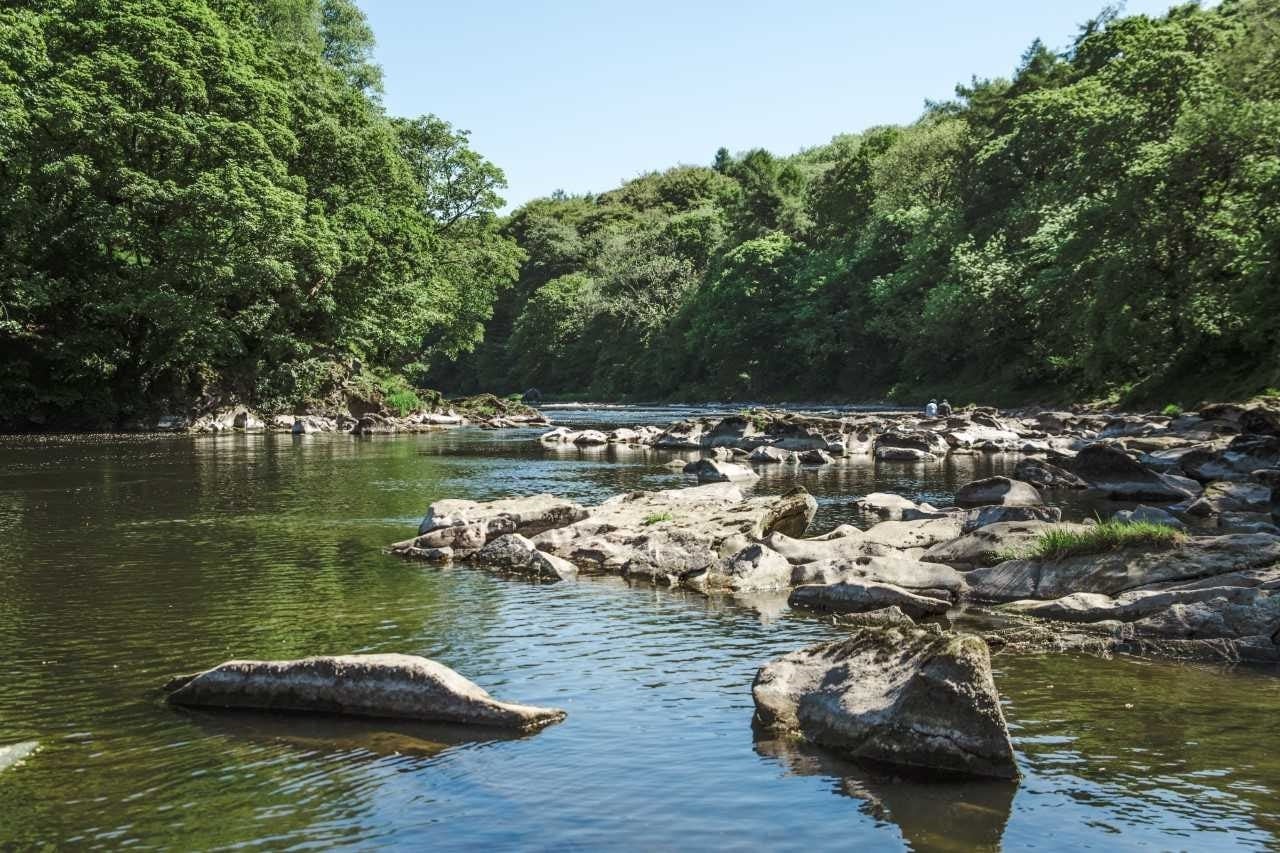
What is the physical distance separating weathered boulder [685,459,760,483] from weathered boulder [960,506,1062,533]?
11556 mm

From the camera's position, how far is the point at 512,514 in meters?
17.7

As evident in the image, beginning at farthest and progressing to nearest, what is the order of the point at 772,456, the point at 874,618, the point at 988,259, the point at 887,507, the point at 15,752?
the point at 988,259
the point at 772,456
the point at 887,507
the point at 874,618
the point at 15,752

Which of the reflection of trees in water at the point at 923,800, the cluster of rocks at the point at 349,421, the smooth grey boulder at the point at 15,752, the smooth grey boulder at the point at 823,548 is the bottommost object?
the reflection of trees in water at the point at 923,800

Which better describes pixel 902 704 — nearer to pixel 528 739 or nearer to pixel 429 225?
pixel 528 739

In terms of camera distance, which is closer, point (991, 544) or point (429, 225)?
point (991, 544)

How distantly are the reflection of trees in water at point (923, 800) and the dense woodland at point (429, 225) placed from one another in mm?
36820

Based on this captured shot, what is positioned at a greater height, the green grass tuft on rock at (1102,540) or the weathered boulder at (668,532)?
the green grass tuft on rock at (1102,540)

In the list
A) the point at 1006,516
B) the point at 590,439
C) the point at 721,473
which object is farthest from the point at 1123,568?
the point at 590,439

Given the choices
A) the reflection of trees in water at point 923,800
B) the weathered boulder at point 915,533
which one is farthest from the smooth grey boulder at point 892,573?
the reflection of trees in water at point 923,800

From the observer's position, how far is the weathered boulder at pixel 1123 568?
1211cm

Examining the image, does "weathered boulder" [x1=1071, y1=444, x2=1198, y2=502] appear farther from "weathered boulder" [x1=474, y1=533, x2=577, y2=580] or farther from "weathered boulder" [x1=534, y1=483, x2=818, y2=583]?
"weathered boulder" [x1=474, y1=533, x2=577, y2=580]

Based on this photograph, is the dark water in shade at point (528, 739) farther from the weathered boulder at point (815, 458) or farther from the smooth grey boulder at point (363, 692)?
the weathered boulder at point (815, 458)

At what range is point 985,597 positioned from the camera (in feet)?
41.9

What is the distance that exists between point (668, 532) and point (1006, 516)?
211 inches
